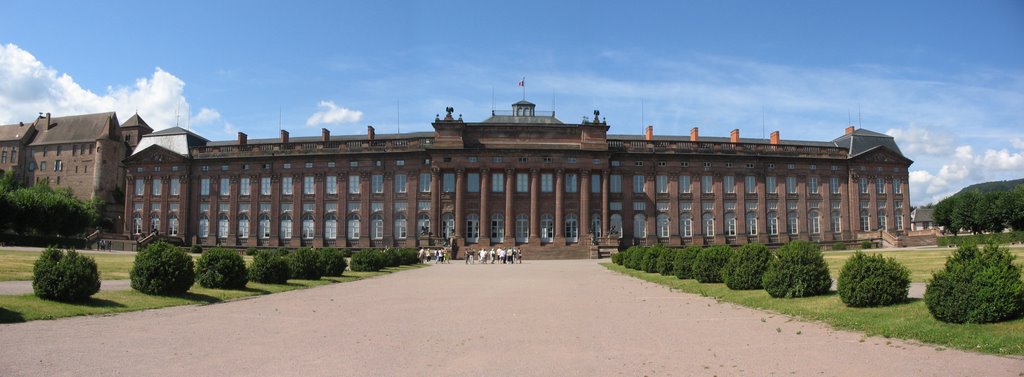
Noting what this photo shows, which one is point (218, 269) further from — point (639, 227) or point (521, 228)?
point (639, 227)

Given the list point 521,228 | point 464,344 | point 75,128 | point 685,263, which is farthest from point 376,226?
point 75,128

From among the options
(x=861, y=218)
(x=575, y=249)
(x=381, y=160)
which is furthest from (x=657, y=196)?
(x=381, y=160)

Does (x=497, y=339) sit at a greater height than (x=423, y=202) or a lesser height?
lesser

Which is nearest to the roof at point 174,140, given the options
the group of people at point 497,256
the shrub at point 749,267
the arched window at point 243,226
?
the arched window at point 243,226

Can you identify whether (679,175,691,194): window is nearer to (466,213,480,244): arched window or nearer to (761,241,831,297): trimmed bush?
(466,213,480,244): arched window

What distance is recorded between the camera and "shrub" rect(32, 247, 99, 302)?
1739 centimetres

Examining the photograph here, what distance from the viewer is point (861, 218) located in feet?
246

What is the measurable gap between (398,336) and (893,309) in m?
11.1

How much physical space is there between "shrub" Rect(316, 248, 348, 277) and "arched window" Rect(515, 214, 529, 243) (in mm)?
34792

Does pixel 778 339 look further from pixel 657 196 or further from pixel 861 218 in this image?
pixel 861 218

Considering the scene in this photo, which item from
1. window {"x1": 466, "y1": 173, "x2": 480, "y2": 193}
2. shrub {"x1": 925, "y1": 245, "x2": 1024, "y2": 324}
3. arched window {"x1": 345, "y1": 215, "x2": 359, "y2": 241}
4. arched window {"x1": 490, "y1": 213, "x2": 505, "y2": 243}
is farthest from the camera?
arched window {"x1": 345, "y1": 215, "x2": 359, "y2": 241}

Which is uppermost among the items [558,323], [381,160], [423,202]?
[381,160]

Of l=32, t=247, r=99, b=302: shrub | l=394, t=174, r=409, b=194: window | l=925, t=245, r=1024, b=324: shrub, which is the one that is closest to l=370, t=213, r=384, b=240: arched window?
l=394, t=174, r=409, b=194: window

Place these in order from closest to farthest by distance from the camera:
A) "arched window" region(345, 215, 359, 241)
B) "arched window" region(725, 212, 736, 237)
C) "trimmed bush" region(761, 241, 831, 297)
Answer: "trimmed bush" region(761, 241, 831, 297) < "arched window" region(345, 215, 359, 241) < "arched window" region(725, 212, 736, 237)
